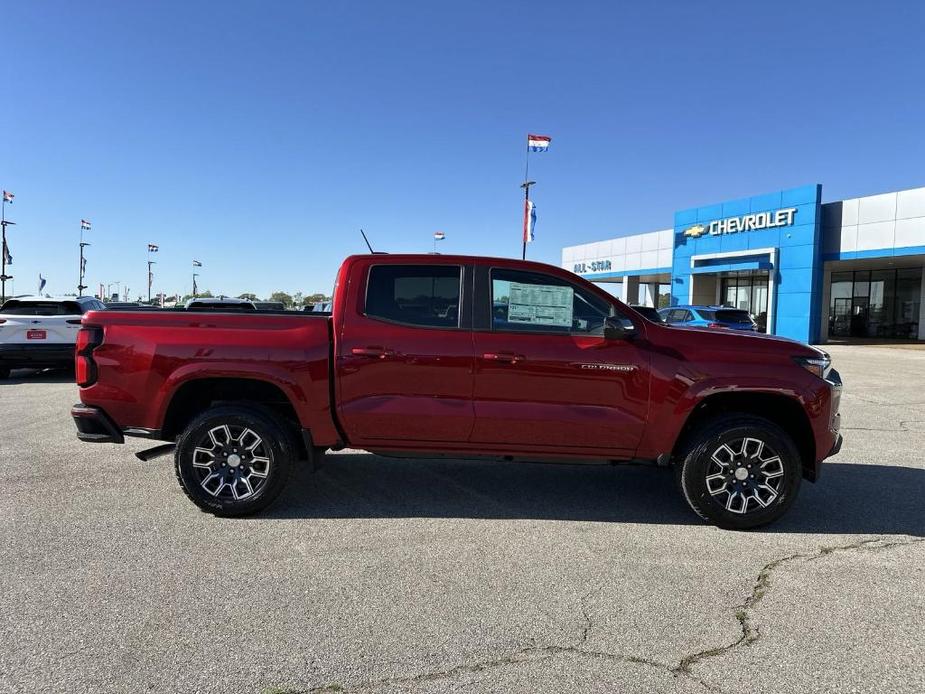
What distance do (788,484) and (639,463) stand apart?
1009mm

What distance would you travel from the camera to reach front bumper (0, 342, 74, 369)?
11188 mm

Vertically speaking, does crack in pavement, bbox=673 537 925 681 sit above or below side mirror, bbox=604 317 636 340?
below

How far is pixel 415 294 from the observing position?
458 cm

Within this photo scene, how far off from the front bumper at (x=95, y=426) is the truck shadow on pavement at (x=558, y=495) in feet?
4.31

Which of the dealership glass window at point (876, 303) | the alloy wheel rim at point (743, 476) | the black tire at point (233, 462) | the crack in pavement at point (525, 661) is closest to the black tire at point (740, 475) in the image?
the alloy wheel rim at point (743, 476)

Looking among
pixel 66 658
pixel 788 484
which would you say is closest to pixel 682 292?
pixel 788 484

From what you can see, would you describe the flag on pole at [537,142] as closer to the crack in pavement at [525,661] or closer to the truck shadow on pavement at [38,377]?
the truck shadow on pavement at [38,377]

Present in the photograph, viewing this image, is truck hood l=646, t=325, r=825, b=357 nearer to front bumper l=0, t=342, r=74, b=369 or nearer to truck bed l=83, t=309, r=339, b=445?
truck bed l=83, t=309, r=339, b=445

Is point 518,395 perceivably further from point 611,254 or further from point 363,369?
point 611,254

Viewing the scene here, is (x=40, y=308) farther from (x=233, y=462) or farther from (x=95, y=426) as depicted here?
(x=233, y=462)

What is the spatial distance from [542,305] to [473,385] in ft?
2.58

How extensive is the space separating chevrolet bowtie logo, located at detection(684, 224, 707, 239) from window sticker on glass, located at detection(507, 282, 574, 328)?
3121 cm

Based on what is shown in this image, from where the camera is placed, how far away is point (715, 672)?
8.71 feet

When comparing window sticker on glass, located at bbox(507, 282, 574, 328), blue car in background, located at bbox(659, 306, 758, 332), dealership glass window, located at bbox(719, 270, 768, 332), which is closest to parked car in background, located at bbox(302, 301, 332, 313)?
window sticker on glass, located at bbox(507, 282, 574, 328)
